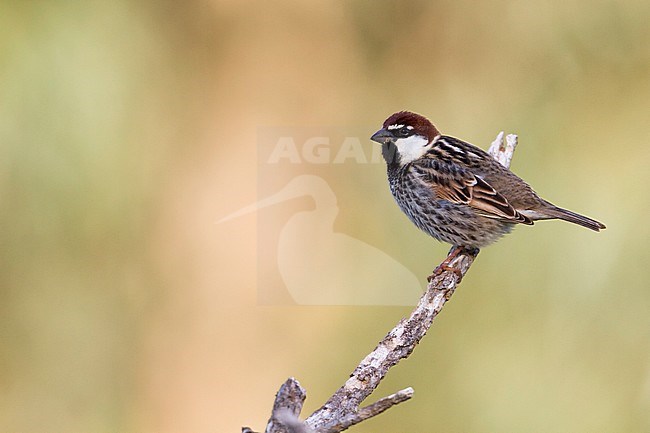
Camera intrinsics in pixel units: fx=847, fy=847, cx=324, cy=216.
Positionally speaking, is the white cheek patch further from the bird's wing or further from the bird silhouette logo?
the bird silhouette logo

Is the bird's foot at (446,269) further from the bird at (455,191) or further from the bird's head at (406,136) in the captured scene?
the bird's head at (406,136)

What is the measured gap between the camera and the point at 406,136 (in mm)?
3748

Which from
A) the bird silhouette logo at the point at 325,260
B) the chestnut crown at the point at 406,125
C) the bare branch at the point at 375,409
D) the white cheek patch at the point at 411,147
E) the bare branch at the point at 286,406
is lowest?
the bare branch at the point at 375,409

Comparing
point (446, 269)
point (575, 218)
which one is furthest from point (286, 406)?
point (575, 218)

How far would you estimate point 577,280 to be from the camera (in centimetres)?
439

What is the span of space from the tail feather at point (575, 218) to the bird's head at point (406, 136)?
2.00 ft

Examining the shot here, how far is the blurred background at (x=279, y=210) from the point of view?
4.36m

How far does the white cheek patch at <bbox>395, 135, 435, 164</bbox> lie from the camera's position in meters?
3.76

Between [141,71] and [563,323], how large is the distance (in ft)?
8.99

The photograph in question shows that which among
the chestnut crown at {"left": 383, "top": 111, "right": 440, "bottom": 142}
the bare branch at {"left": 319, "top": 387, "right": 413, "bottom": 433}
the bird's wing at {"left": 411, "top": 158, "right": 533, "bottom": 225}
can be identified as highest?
the chestnut crown at {"left": 383, "top": 111, "right": 440, "bottom": 142}

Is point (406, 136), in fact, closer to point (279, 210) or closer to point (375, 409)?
point (279, 210)

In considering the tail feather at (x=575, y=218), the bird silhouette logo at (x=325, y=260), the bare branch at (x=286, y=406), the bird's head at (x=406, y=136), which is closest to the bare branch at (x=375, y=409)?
the bare branch at (x=286, y=406)

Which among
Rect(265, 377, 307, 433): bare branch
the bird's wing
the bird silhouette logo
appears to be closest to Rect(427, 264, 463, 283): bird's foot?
the bird's wing

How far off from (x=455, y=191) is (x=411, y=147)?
30cm
